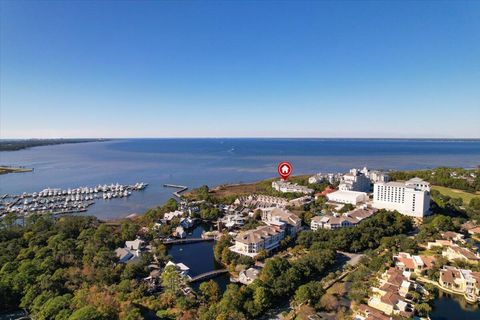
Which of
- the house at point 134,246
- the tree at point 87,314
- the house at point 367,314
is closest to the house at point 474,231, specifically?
the house at point 367,314

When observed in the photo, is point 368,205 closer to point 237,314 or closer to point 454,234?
point 454,234

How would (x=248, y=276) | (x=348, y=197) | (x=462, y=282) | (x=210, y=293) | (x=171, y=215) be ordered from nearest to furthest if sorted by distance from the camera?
(x=210, y=293) → (x=462, y=282) → (x=248, y=276) → (x=171, y=215) → (x=348, y=197)

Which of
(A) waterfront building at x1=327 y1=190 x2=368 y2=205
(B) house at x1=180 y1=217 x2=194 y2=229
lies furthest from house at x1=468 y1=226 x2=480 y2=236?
(B) house at x1=180 y1=217 x2=194 y2=229

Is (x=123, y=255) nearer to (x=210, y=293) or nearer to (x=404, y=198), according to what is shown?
(x=210, y=293)

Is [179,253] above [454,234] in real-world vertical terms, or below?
below

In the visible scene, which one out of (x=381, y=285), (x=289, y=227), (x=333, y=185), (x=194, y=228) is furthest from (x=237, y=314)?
(x=333, y=185)

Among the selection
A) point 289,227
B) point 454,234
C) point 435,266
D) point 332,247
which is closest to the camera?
point 435,266

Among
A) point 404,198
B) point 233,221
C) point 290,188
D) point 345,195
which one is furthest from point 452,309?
point 290,188

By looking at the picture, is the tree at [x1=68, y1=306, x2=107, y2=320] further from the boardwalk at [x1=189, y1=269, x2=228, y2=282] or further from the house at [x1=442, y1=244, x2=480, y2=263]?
the house at [x1=442, y1=244, x2=480, y2=263]
